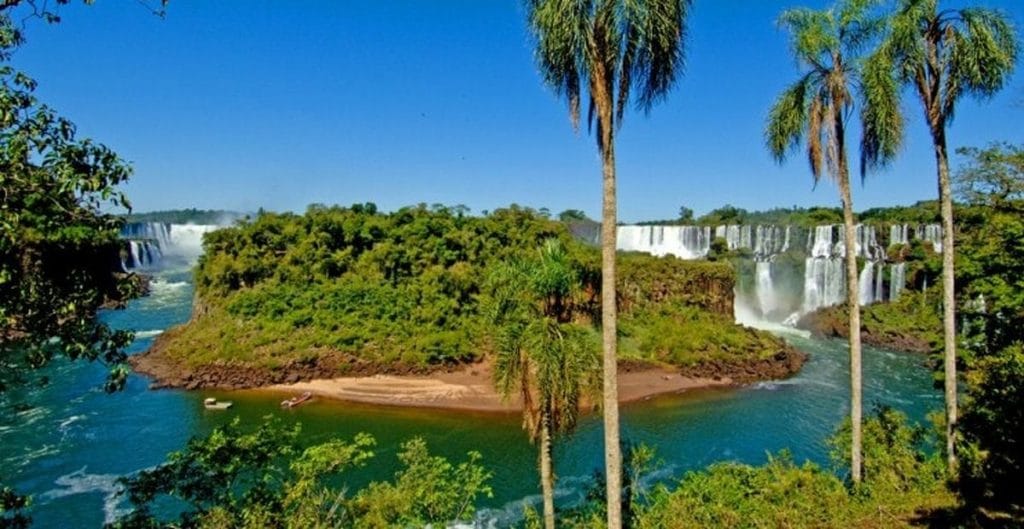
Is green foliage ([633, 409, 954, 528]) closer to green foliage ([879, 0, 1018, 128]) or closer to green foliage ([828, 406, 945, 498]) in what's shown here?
green foliage ([828, 406, 945, 498])

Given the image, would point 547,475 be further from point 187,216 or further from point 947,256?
point 187,216

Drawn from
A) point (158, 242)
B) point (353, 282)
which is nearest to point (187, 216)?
point (158, 242)

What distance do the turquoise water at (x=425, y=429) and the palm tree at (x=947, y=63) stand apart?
13.3 m

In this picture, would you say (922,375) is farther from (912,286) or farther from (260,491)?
(260,491)

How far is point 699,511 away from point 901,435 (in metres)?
5.87

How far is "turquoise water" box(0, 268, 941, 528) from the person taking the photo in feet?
73.7

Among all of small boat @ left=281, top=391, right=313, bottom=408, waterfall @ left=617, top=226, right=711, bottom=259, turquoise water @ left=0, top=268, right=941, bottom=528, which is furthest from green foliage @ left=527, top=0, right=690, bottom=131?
waterfall @ left=617, top=226, right=711, bottom=259

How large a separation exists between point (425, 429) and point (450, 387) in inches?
244

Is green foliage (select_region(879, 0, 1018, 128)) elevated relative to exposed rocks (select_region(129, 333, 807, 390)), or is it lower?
elevated

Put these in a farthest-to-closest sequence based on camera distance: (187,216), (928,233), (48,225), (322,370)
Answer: (187,216) → (928,233) → (322,370) → (48,225)

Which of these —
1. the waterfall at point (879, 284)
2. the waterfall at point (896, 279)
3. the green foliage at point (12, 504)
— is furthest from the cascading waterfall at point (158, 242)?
the green foliage at point (12, 504)

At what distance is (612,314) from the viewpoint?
9023 mm

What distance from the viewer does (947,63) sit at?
11500 mm

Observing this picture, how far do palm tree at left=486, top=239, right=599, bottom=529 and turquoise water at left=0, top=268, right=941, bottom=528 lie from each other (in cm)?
830
